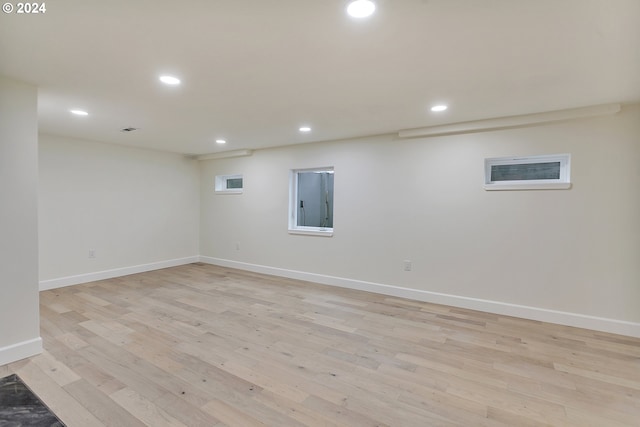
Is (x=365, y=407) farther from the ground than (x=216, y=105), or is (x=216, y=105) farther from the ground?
(x=216, y=105)

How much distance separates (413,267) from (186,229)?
451 cm

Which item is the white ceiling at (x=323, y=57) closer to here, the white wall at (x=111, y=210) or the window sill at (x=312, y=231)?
the white wall at (x=111, y=210)

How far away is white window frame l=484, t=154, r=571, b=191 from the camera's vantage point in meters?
3.15

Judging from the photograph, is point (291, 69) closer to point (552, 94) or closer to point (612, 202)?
point (552, 94)

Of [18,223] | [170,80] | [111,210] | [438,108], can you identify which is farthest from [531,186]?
[111,210]

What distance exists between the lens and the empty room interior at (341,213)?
173cm

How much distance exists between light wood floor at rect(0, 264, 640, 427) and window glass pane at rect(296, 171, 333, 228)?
2.04 meters

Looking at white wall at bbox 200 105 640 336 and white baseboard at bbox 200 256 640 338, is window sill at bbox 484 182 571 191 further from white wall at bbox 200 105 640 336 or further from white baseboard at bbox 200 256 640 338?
white baseboard at bbox 200 256 640 338

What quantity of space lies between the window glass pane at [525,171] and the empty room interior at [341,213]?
20 mm

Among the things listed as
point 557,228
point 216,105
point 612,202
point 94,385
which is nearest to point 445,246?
point 557,228

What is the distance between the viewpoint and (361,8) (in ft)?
4.83

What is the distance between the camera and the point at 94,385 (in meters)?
2.03

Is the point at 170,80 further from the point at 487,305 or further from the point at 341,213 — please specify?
the point at 487,305

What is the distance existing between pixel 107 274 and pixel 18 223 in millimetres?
2958
